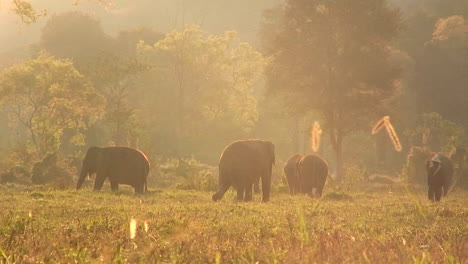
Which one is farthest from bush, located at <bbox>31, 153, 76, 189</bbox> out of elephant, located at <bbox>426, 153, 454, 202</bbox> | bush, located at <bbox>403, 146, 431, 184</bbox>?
bush, located at <bbox>403, 146, 431, 184</bbox>

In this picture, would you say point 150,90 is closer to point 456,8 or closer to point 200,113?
point 200,113

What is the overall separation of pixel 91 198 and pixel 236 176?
425 cm

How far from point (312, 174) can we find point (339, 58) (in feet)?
49.4

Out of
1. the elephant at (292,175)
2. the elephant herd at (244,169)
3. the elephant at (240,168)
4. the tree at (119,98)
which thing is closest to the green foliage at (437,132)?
the elephant at (292,175)

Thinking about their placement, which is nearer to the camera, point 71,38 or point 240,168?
point 240,168

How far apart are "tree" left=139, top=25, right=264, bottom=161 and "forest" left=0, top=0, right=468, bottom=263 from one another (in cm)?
18

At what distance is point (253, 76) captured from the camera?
208ft

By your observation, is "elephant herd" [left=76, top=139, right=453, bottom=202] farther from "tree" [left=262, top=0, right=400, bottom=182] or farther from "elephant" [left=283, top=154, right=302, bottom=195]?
"tree" [left=262, top=0, right=400, bottom=182]

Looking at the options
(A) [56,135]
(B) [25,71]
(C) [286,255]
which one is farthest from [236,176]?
(B) [25,71]

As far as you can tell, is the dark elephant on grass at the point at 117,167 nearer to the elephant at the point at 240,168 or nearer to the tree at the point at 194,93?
the elephant at the point at 240,168

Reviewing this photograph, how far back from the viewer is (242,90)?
2409 inches

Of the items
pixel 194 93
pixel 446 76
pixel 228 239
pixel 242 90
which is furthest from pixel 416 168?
pixel 242 90

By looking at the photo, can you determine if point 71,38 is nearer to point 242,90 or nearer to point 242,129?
point 242,90

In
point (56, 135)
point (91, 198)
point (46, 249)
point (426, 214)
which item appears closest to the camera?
point (46, 249)
